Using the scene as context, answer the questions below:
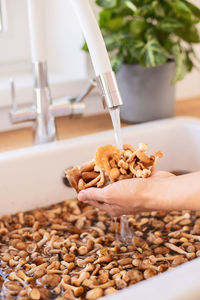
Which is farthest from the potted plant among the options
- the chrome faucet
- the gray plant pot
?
the chrome faucet

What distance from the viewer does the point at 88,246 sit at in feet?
2.77

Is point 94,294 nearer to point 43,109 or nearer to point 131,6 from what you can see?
point 43,109

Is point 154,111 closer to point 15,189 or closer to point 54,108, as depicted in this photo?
point 54,108

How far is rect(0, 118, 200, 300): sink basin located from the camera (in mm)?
983

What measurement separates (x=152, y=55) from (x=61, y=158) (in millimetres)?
364

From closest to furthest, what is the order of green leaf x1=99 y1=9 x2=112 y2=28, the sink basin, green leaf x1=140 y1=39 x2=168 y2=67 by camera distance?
the sink basin → green leaf x1=140 y1=39 x2=168 y2=67 → green leaf x1=99 y1=9 x2=112 y2=28

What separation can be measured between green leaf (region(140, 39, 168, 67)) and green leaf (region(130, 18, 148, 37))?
56mm

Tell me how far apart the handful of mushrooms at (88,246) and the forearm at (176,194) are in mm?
37

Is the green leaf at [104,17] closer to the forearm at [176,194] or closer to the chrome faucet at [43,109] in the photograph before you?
the chrome faucet at [43,109]

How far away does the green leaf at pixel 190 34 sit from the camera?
4.13 ft

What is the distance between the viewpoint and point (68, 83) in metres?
1.36

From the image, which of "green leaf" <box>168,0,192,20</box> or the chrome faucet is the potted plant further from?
the chrome faucet

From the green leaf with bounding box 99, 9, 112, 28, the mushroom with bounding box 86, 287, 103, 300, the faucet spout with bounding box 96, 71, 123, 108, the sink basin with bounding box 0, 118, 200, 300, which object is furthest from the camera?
the green leaf with bounding box 99, 9, 112, 28

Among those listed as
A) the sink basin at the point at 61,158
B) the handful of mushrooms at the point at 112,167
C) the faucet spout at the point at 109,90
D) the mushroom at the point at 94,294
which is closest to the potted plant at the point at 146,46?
the sink basin at the point at 61,158
